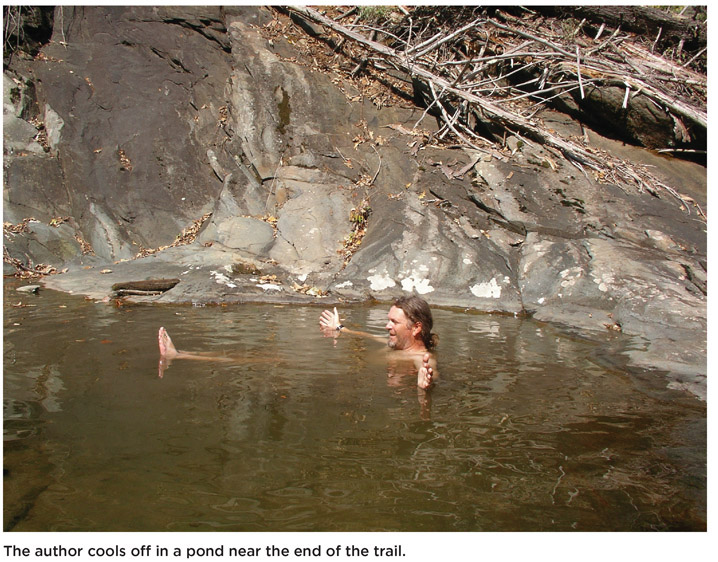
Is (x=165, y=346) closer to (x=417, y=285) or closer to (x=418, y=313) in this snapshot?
(x=418, y=313)

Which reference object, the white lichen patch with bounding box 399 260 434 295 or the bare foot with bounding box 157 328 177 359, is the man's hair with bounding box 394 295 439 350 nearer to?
the bare foot with bounding box 157 328 177 359

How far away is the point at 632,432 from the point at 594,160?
9.87m

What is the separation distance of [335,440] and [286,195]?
29.6 ft

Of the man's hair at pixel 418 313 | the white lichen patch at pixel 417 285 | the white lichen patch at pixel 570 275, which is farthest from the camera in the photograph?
the white lichen patch at pixel 417 285

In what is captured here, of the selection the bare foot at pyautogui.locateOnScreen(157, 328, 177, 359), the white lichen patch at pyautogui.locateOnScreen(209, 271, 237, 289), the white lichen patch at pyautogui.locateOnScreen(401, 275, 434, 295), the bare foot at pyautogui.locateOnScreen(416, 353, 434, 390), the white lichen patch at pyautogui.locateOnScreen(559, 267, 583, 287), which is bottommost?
the white lichen patch at pyautogui.locateOnScreen(209, 271, 237, 289)

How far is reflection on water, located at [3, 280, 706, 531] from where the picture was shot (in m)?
3.02

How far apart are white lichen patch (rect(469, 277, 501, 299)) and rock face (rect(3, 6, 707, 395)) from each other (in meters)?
0.02

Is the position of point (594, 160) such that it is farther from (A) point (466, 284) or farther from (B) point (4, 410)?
(B) point (4, 410)

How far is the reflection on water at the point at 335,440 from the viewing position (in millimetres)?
3020

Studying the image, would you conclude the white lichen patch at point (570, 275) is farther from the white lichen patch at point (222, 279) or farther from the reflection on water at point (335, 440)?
the white lichen patch at point (222, 279)

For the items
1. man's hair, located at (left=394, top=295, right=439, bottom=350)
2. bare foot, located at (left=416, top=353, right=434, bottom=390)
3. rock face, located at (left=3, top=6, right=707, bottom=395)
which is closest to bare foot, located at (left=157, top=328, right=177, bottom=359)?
man's hair, located at (left=394, top=295, right=439, bottom=350)

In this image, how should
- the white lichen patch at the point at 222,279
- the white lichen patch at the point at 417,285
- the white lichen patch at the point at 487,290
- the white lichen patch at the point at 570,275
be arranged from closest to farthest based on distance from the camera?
the white lichen patch at the point at 570,275 < the white lichen patch at the point at 222,279 < the white lichen patch at the point at 487,290 < the white lichen patch at the point at 417,285

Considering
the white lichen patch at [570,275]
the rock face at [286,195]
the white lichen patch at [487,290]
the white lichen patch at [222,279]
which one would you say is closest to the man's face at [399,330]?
the rock face at [286,195]

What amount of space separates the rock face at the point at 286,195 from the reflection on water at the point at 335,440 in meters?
2.79
